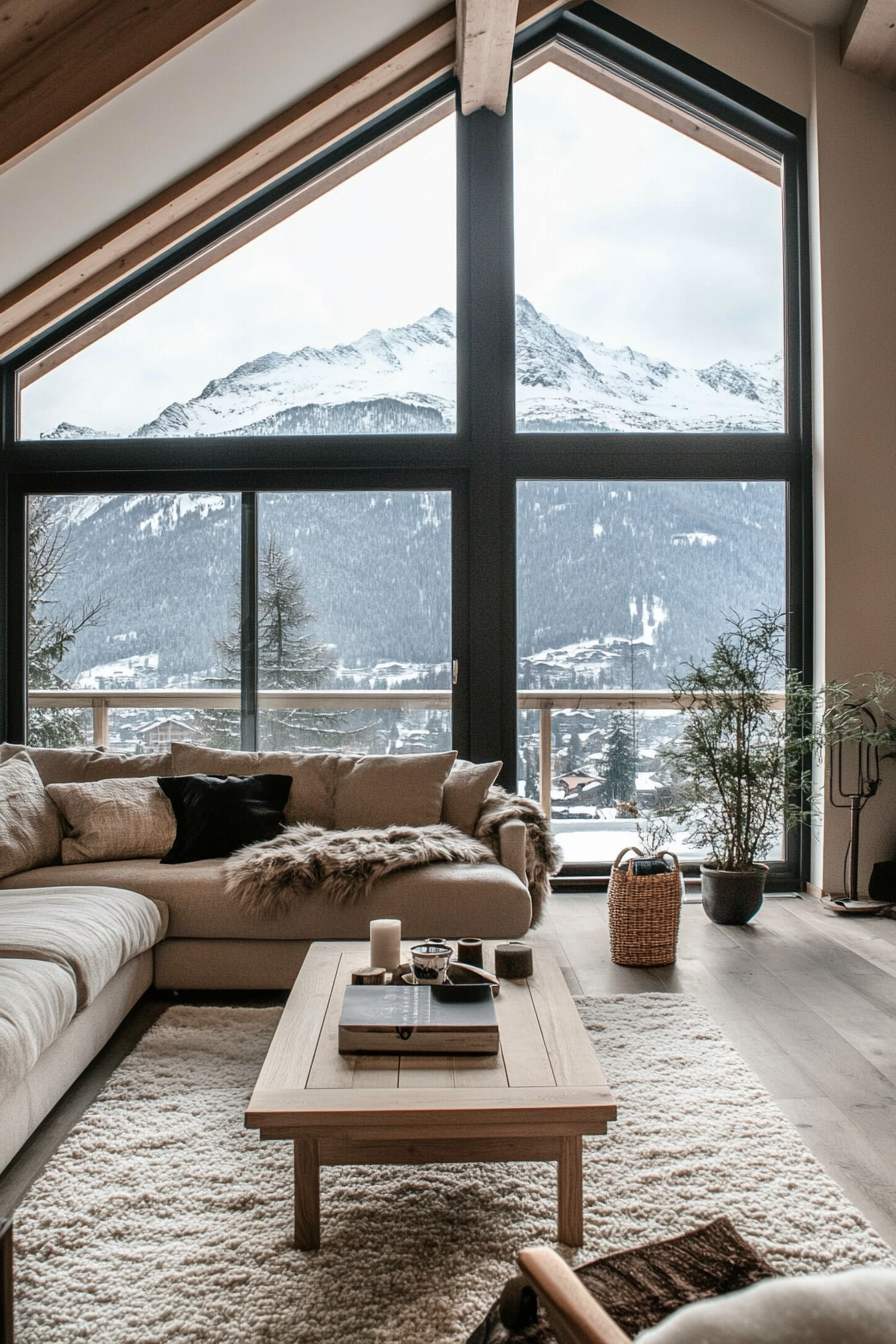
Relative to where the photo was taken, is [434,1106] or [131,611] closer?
[434,1106]

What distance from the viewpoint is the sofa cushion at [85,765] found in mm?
3854

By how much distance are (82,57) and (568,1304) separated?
3508 millimetres

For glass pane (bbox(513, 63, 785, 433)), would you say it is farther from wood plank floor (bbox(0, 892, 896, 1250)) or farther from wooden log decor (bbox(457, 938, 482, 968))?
wooden log decor (bbox(457, 938, 482, 968))

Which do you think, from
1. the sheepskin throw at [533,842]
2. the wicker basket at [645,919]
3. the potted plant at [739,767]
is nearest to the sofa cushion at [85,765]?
the sheepskin throw at [533,842]

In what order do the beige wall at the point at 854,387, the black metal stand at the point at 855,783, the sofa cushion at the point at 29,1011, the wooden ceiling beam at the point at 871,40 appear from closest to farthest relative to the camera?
the sofa cushion at the point at 29,1011 → the wooden ceiling beam at the point at 871,40 → the black metal stand at the point at 855,783 → the beige wall at the point at 854,387

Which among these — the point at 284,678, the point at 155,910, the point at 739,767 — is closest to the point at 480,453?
the point at 284,678

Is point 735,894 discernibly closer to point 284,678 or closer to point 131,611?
point 284,678

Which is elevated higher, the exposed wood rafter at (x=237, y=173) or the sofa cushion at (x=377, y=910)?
the exposed wood rafter at (x=237, y=173)

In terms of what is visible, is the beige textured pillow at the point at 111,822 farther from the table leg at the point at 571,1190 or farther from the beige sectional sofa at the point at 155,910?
the table leg at the point at 571,1190

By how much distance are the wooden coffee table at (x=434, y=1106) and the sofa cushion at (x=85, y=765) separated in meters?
2.04

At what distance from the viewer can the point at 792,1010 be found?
10.2 ft

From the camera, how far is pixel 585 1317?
0.95 m

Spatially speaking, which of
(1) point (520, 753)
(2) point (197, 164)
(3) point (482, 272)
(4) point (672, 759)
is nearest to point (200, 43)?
(2) point (197, 164)

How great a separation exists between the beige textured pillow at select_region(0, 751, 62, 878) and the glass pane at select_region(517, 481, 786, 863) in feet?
7.34
